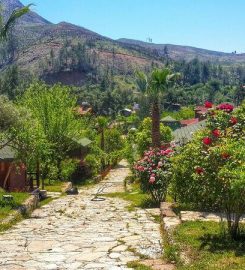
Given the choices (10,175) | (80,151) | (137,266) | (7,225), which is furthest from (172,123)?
(137,266)

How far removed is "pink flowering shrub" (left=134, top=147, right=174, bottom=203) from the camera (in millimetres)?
15469

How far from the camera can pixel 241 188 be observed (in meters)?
7.22

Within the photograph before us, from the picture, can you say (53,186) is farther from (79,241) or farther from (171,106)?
(171,106)

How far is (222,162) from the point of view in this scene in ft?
26.6

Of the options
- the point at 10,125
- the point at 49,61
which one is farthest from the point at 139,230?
the point at 49,61

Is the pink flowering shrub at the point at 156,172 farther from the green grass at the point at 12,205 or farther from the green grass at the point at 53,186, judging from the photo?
the green grass at the point at 53,186

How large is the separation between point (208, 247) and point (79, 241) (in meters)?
2.79

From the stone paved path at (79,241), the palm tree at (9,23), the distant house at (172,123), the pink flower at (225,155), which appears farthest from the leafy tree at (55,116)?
the distant house at (172,123)

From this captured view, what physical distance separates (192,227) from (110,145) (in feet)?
148

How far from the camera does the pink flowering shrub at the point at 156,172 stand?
609 inches

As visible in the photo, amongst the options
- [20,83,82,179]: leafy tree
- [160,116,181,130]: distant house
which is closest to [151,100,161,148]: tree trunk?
[20,83,82,179]: leafy tree

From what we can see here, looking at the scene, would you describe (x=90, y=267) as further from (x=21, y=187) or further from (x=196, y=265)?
(x=21, y=187)

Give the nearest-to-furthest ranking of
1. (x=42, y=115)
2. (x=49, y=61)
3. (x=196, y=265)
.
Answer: (x=196, y=265), (x=42, y=115), (x=49, y=61)

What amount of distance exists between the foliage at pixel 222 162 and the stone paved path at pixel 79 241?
1469mm
